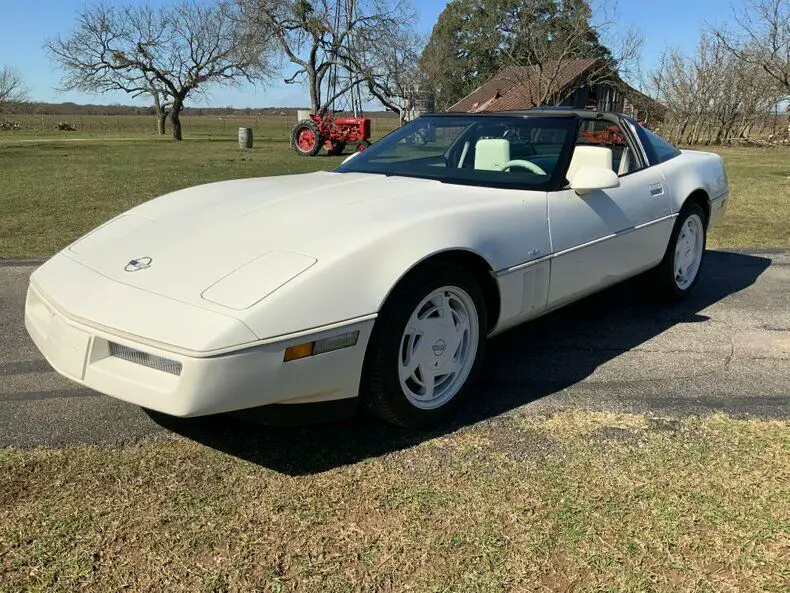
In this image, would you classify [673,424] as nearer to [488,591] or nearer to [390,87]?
[488,591]

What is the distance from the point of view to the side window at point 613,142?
12.9 ft

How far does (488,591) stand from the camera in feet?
6.08

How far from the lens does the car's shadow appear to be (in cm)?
262

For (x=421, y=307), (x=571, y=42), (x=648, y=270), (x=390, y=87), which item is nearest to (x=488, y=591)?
(x=421, y=307)

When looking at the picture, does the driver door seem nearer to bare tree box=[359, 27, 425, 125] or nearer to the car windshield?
the car windshield

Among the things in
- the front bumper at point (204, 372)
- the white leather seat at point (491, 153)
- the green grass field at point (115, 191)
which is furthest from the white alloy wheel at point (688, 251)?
the front bumper at point (204, 372)

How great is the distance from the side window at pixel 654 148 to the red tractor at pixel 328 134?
733 inches

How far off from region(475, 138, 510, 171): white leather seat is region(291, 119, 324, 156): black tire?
19.7m

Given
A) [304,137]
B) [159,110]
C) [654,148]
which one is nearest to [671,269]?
[654,148]

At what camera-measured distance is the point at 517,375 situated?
3.41m

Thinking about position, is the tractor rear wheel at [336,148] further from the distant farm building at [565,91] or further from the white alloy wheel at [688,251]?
the white alloy wheel at [688,251]

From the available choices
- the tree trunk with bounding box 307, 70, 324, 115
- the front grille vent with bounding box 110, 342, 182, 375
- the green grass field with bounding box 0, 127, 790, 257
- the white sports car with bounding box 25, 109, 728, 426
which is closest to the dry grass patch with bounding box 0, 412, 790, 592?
the white sports car with bounding box 25, 109, 728, 426

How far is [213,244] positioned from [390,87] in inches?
1302

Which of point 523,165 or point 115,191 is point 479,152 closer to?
point 523,165
